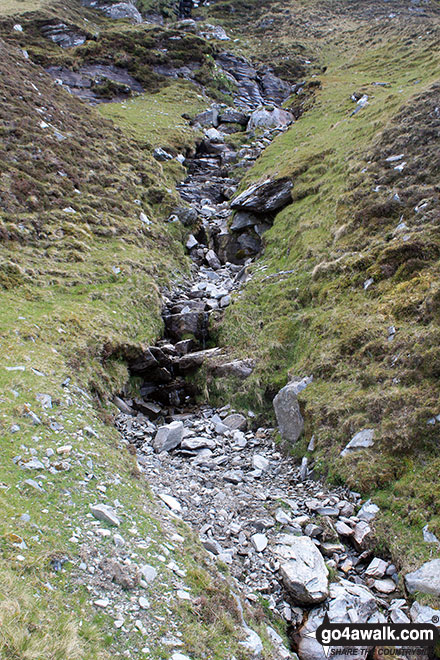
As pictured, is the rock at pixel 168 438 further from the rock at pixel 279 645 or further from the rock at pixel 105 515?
the rock at pixel 279 645

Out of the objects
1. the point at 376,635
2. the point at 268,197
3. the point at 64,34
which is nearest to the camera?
the point at 376,635

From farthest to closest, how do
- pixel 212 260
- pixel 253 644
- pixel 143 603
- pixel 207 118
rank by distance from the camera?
pixel 207 118 → pixel 212 260 → pixel 253 644 → pixel 143 603

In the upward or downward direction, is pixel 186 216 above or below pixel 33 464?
above

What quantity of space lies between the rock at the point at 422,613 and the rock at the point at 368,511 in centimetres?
185

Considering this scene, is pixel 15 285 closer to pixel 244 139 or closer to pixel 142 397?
pixel 142 397

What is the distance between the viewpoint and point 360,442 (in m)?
10.1

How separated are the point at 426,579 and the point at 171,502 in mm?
5543

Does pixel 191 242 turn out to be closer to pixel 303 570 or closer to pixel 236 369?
pixel 236 369

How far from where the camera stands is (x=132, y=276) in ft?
64.3

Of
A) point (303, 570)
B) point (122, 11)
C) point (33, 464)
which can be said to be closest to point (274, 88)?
point (122, 11)

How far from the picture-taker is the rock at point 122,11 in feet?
250

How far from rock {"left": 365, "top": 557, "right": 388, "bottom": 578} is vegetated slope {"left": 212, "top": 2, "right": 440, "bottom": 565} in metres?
0.44

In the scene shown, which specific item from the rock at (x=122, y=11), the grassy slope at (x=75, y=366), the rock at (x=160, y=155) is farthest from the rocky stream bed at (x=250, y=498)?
the rock at (x=122, y=11)

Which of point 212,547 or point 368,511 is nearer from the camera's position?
point 212,547
